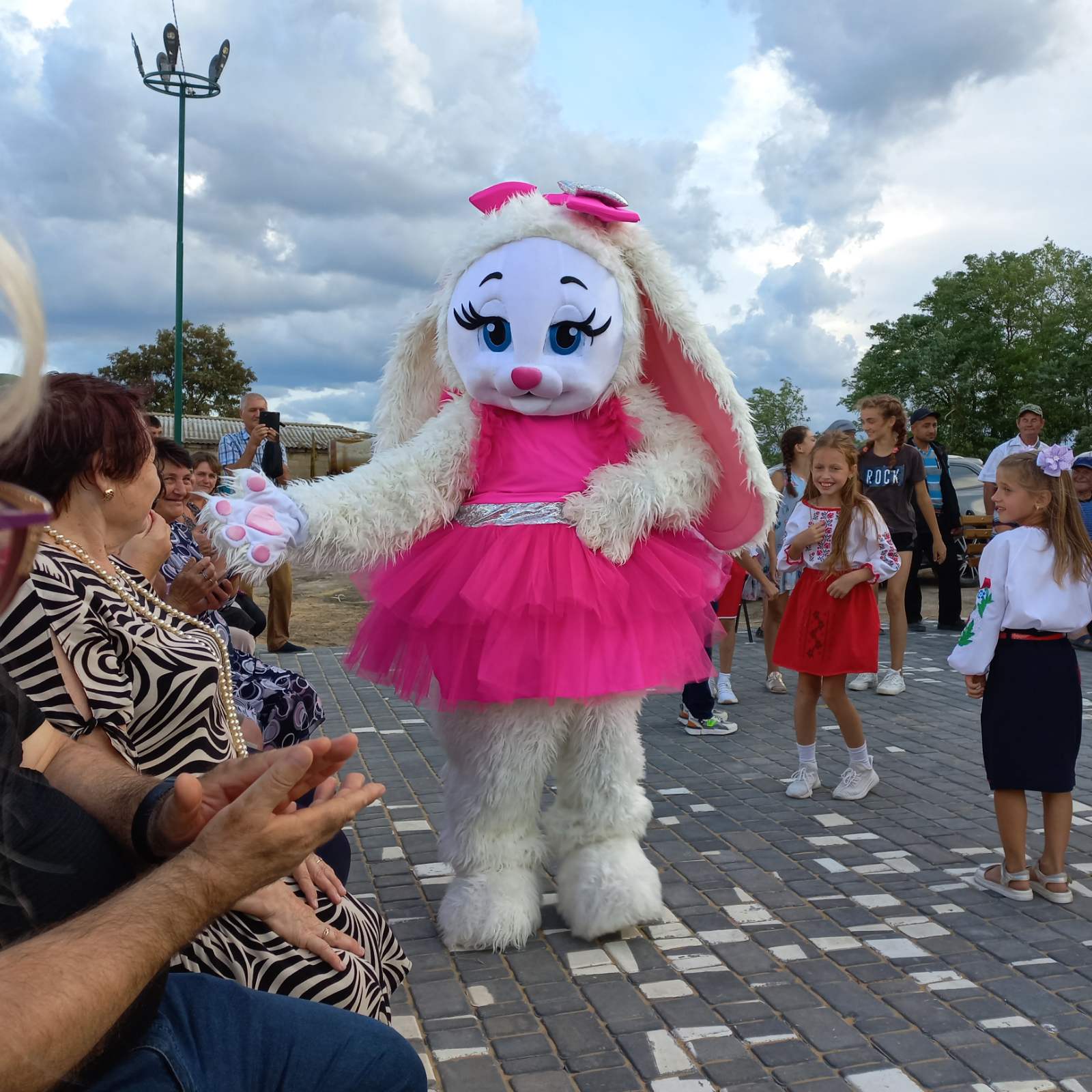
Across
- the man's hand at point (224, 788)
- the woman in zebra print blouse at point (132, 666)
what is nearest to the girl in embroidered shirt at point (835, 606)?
the woman in zebra print blouse at point (132, 666)

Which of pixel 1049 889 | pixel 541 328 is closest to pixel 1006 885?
pixel 1049 889

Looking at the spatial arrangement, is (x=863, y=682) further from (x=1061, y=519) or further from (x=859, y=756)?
(x=1061, y=519)

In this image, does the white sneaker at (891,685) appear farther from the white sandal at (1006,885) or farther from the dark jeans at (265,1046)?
the dark jeans at (265,1046)

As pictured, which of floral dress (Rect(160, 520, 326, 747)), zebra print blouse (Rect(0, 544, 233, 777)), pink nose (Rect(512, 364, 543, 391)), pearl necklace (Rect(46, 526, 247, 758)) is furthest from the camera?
pink nose (Rect(512, 364, 543, 391))

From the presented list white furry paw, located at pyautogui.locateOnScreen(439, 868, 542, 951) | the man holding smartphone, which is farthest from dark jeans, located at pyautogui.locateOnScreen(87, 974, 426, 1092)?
the man holding smartphone

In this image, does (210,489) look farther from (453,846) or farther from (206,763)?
(206,763)

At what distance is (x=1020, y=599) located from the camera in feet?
11.7

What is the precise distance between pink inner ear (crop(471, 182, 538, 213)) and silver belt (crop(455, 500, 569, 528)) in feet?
3.83

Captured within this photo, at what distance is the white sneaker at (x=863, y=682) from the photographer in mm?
7230

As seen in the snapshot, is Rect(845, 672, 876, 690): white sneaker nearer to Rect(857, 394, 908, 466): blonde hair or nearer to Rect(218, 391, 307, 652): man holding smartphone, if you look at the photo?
Rect(857, 394, 908, 466): blonde hair

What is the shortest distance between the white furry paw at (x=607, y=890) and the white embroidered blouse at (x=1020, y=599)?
1275mm

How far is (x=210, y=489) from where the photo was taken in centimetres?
621

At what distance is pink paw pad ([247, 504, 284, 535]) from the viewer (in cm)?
318

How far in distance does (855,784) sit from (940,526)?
543cm
